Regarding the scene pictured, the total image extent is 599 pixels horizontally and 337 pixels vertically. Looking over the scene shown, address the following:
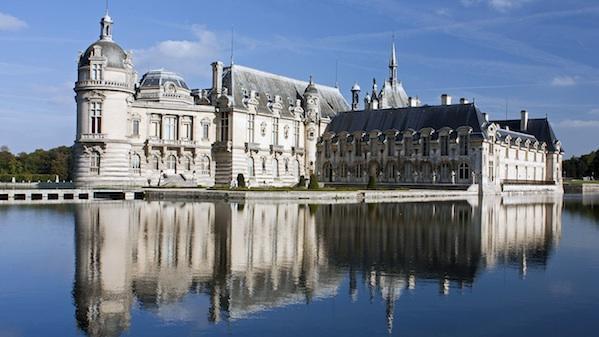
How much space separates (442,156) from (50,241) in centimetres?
5493

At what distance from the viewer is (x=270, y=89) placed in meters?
75.2

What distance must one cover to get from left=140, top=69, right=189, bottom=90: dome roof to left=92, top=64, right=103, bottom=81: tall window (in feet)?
24.2

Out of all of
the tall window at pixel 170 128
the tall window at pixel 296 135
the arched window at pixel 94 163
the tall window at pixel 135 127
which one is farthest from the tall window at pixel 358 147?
the arched window at pixel 94 163

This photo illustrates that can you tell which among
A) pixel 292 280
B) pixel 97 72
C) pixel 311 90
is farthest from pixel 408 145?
pixel 292 280

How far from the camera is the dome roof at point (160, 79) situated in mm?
64250

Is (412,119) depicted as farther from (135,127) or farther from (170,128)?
(135,127)

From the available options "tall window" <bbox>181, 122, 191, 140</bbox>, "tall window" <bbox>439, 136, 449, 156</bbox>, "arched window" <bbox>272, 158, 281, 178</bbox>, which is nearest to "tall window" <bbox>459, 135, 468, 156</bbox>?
"tall window" <bbox>439, 136, 449, 156</bbox>

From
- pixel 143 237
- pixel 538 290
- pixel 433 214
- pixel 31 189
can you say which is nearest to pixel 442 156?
pixel 433 214

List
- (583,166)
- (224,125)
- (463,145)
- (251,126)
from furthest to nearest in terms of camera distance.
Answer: (583,166) → (463,145) → (251,126) → (224,125)

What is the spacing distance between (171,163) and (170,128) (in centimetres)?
346

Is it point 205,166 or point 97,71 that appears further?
point 205,166

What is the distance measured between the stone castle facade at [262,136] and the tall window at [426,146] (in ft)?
0.37

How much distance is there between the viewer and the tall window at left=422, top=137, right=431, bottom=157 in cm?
7238

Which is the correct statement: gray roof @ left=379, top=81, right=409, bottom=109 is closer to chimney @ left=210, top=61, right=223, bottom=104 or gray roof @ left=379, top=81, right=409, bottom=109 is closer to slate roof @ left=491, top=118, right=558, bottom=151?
slate roof @ left=491, top=118, right=558, bottom=151
